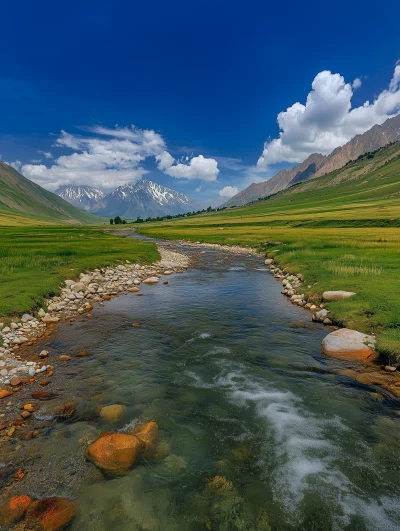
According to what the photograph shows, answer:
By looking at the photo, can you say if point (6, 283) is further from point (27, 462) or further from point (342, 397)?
point (342, 397)

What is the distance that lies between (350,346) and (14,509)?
46.3ft

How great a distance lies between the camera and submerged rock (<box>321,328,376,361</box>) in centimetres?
1417

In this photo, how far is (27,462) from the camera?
800 centimetres

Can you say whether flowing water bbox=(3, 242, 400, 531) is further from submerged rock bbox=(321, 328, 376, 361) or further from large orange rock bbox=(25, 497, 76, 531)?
submerged rock bbox=(321, 328, 376, 361)

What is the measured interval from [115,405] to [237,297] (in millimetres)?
16778

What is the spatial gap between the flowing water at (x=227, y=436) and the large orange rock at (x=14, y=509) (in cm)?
35

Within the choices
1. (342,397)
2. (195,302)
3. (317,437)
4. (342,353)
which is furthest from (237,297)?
(317,437)

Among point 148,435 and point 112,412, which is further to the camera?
point 112,412

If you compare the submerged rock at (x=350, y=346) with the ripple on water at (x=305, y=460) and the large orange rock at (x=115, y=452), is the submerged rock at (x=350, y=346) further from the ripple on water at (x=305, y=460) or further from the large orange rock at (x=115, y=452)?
the large orange rock at (x=115, y=452)

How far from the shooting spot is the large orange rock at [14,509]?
6.51 metres

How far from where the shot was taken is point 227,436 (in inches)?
365

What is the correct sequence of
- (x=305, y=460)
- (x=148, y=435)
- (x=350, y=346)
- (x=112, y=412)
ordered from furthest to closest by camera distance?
(x=350, y=346)
(x=112, y=412)
(x=148, y=435)
(x=305, y=460)

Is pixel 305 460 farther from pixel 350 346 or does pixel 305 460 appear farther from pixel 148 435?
pixel 350 346

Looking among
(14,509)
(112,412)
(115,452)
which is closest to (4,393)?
(112,412)
